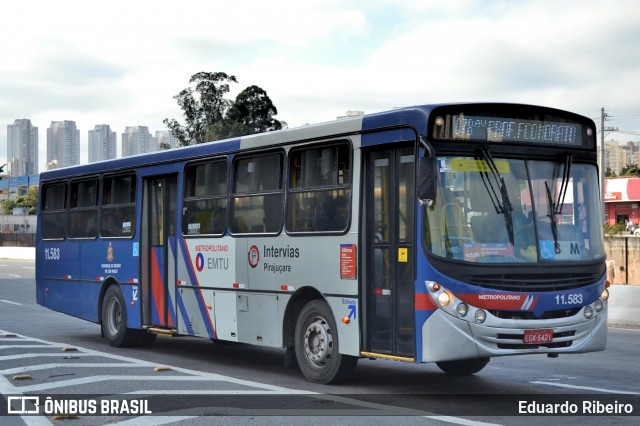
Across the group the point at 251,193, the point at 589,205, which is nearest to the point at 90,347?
the point at 251,193

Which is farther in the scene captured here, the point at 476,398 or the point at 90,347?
the point at 90,347

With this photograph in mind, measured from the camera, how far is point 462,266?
9.95 m

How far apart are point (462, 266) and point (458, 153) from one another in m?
1.18

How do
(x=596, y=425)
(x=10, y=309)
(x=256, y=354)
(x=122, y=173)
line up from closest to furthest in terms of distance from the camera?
(x=596, y=425), (x=256, y=354), (x=122, y=173), (x=10, y=309)

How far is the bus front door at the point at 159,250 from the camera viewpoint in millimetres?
15289

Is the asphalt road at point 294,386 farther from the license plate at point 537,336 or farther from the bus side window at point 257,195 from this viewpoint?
the bus side window at point 257,195

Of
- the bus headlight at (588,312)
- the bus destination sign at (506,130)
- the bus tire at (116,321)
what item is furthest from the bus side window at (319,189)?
the bus tire at (116,321)

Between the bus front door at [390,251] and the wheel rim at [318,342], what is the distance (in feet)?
2.65

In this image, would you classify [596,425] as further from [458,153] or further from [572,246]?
[458,153]

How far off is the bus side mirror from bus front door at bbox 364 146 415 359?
1.53ft

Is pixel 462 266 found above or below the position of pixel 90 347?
above

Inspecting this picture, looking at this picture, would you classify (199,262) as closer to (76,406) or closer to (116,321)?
(116,321)

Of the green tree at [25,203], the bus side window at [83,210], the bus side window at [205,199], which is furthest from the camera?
the green tree at [25,203]

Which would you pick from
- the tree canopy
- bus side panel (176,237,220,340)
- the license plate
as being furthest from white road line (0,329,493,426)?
the tree canopy
